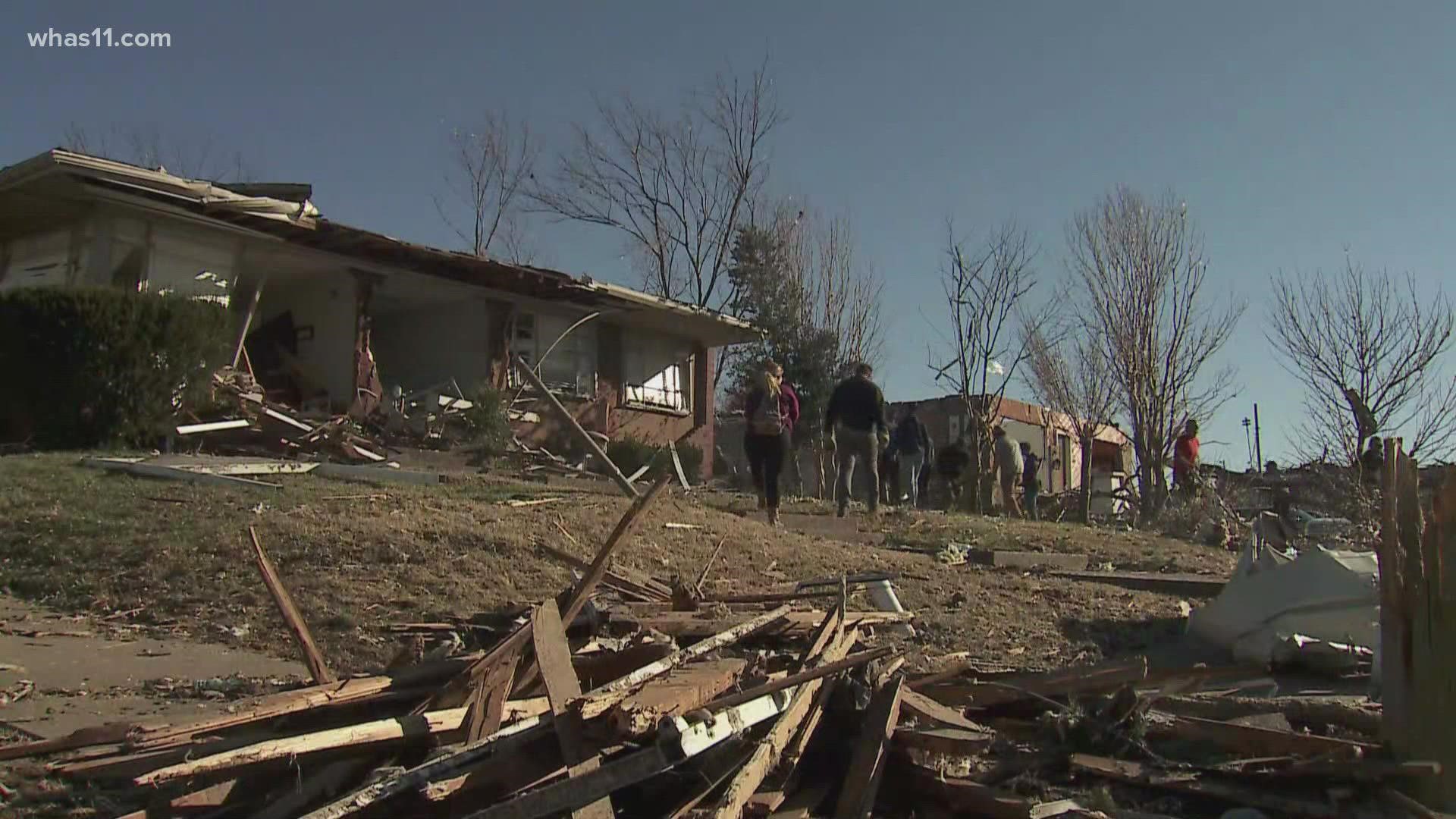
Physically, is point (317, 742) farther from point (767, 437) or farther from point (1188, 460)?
point (1188, 460)

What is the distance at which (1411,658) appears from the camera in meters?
4.11

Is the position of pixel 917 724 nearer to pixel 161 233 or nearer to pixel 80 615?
pixel 80 615

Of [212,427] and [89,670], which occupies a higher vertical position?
[212,427]

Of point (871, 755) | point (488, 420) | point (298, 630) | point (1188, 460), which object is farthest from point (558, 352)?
point (871, 755)

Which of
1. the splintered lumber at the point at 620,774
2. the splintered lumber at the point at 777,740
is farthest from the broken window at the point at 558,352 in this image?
the splintered lumber at the point at 620,774

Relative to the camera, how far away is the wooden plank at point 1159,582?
9609 mm

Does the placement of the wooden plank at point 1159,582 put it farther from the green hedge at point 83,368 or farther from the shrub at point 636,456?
the green hedge at point 83,368

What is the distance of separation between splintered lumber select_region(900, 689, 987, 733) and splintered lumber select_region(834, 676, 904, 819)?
0.22 feet

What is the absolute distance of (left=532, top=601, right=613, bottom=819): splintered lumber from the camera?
3.09m

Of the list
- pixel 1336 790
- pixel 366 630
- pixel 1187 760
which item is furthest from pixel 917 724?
pixel 366 630

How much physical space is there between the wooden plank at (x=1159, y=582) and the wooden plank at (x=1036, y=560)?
0.32 metres

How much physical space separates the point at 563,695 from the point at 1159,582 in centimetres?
758

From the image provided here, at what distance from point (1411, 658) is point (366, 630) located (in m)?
4.87

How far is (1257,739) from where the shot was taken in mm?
4078
